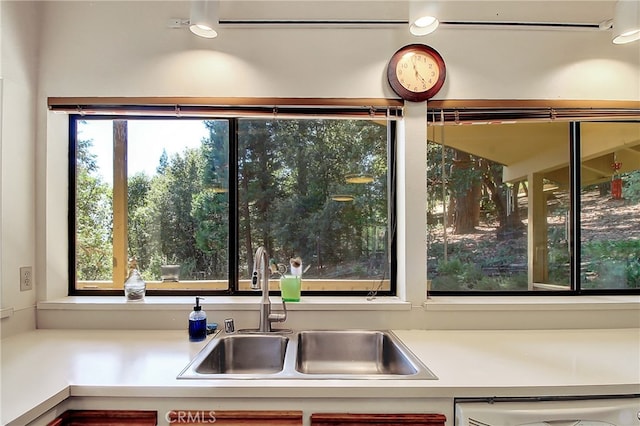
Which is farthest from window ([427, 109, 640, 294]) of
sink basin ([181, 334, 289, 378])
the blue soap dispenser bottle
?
the blue soap dispenser bottle

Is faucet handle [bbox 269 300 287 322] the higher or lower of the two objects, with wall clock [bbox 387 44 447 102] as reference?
lower

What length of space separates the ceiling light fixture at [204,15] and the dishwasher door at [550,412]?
73.9 inches

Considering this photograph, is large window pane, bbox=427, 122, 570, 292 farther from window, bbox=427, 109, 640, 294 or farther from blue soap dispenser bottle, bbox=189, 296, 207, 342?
blue soap dispenser bottle, bbox=189, 296, 207, 342

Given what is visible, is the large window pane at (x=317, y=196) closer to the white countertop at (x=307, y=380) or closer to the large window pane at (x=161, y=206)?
the large window pane at (x=161, y=206)

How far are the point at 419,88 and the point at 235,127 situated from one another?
3.46ft

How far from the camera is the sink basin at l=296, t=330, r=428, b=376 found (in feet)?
5.35

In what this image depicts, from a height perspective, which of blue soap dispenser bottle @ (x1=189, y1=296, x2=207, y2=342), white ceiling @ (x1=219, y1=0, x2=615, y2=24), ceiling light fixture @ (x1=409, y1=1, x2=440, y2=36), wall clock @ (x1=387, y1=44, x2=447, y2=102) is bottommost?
blue soap dispenser bottle @ (x1=189, y1=296, x2=207, y2=342)

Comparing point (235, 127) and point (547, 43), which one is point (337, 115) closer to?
point (235, 127)

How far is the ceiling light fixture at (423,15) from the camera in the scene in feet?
4.76

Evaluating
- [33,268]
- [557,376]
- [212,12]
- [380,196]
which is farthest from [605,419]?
[33,268]

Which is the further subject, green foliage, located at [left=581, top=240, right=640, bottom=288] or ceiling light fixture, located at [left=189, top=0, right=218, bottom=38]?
green foliage, located at [left=581, top=240, right=640, bottom=288]

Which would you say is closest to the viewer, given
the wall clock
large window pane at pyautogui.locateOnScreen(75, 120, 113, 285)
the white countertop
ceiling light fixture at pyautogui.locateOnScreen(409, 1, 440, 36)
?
the white countertop

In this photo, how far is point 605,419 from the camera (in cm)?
113

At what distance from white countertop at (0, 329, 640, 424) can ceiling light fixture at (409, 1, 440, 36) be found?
1468 mm
